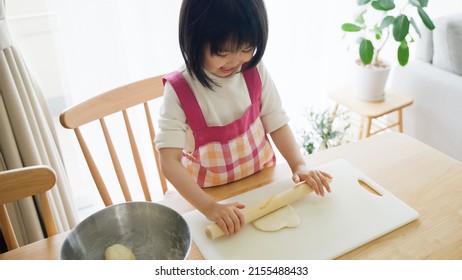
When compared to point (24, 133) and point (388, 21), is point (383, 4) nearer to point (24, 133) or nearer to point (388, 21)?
point (388, 21)

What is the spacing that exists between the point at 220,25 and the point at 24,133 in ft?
2.24

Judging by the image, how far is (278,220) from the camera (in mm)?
724

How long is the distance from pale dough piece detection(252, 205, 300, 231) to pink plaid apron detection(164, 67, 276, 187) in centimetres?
18

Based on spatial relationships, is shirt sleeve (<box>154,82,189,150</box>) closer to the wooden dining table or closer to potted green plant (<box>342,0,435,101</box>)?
the wooden dining table

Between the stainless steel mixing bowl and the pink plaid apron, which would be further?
the pink plaid apron

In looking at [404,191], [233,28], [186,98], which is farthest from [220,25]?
[404,191]

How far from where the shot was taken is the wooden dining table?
2.22ft

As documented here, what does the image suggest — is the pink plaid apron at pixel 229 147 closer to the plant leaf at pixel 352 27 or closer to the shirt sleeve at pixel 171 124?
the shirt sleeve at pixel 171 124

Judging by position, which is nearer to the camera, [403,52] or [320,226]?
[320,226]

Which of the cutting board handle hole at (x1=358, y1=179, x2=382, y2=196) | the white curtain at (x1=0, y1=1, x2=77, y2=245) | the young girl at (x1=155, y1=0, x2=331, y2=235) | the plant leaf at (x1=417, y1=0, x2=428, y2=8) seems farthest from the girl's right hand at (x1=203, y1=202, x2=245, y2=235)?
the plant leaf at (x1=417, y1=0, x2=428, y2=8)

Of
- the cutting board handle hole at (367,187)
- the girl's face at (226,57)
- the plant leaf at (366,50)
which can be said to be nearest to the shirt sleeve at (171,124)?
the girl's face at (226,57)

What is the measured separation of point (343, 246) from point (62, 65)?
116 centimetres

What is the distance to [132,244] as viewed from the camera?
655 mm
